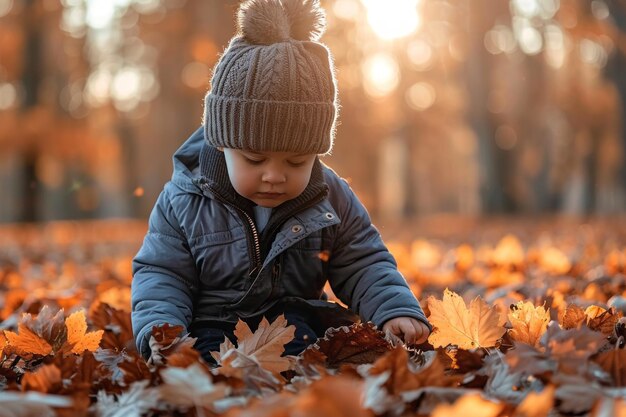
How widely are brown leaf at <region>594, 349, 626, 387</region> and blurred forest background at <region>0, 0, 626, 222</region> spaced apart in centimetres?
610

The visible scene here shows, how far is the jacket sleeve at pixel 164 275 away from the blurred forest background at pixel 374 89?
517 centimetres

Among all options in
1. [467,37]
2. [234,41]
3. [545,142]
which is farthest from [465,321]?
[545,142]

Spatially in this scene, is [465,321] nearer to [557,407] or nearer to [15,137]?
[557,407]

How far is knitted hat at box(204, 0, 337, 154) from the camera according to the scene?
2.40m

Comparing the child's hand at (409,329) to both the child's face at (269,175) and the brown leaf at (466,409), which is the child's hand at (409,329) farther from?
the brown leaf at (466,409)

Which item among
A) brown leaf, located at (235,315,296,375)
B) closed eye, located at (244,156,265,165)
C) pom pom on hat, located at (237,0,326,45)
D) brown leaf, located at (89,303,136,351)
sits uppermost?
pom pom on hat, located at (237,0,326,45)

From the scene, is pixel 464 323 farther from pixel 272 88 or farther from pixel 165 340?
pixel 272 88

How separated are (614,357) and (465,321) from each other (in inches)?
19.2

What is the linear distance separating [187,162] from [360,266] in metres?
0.76

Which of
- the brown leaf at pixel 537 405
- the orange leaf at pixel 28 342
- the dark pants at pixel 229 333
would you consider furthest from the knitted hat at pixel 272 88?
the brown leaf at pixel 537 405

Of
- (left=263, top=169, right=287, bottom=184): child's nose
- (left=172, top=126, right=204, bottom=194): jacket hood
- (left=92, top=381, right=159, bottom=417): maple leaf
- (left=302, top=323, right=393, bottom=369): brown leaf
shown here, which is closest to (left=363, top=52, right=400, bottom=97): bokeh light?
(left=172, top=126, right=204, bottom=194): jacket hood

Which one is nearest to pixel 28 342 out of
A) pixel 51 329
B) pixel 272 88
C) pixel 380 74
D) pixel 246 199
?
pixel 51 329

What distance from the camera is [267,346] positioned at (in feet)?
6.52

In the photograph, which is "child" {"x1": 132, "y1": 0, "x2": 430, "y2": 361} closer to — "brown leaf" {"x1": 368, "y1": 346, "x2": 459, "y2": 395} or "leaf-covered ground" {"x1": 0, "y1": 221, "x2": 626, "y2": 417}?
"leaf-covered ground" {"x1": 0, "y1": 221, "x2": 626, "y2": 417}
